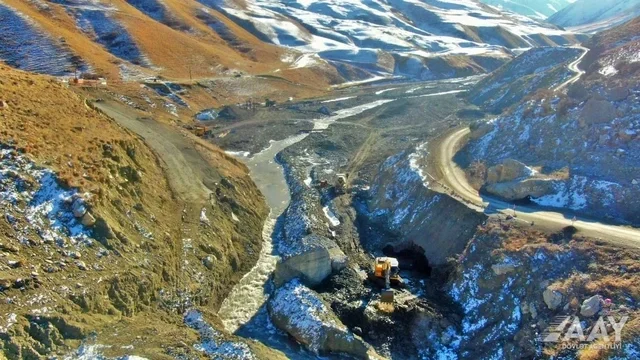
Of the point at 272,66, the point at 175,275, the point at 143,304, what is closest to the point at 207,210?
the point at 175,275

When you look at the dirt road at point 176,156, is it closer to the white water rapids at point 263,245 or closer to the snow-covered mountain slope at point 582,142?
the white water rapids at point 263,245

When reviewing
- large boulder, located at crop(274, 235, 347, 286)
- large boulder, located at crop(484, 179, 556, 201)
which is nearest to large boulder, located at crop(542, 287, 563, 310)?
large boulder, located at crop(484, 179, 556, 201)

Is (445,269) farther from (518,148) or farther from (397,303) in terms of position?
(518,148)

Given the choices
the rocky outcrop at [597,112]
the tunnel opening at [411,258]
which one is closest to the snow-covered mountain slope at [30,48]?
the tunnel opening at [411,258]

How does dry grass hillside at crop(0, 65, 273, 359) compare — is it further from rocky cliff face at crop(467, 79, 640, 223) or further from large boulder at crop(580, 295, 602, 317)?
rocky cliff face at crop(467, 79, 640, 223)

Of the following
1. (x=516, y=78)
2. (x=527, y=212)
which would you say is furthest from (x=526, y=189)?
(x=516, y=78)

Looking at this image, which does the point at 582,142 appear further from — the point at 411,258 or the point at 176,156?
the point at 176,156
